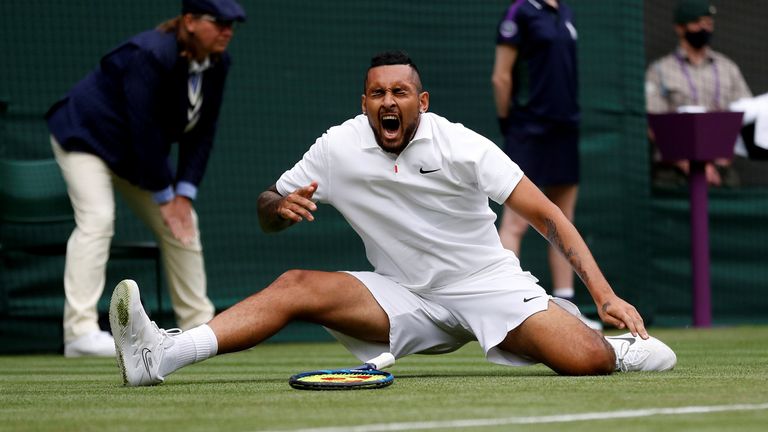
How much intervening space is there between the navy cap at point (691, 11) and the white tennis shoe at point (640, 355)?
17.2 feet

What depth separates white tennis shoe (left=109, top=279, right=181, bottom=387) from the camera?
5.33 meters

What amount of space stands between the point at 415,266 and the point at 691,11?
5.55 meters

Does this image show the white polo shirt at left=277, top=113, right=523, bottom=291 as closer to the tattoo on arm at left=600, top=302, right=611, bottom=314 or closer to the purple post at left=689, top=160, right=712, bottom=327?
the tattoo on arm at left=600, top=302, right=611, bottom=314

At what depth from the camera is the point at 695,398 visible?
4715 millimetres

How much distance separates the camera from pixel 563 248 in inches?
220

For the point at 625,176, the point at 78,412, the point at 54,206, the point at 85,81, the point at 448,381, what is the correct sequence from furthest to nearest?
the point at 625,176
the point at 54,206
the point at 85,81
the point at 448,381
the point at 78,412

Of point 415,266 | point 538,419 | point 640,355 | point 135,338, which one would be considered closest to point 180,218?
point 415,266

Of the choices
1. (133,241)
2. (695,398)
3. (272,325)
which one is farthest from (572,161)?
(695,398)

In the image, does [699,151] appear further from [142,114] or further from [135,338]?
[135,338]

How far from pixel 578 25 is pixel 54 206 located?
4083 mm

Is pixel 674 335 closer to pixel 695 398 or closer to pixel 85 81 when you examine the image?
pixel 85 81

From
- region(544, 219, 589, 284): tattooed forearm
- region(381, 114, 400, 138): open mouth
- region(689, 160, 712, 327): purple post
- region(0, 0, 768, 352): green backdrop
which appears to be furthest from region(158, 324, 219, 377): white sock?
region(689, 160, 712, 327): purple post

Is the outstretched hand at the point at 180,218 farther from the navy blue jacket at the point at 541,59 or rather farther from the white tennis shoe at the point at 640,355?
the white tennis shoe at the point at 640,355

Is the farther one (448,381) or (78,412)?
(448,381)
